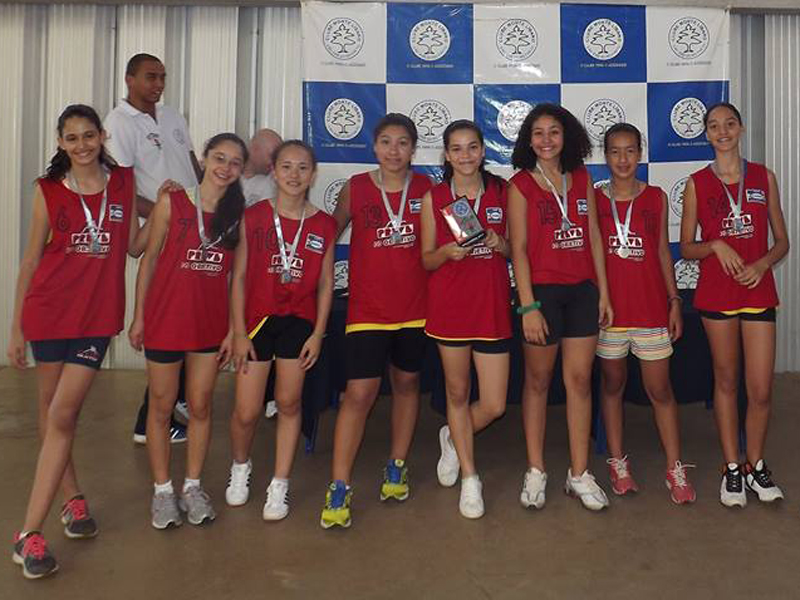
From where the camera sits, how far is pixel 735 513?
241cm

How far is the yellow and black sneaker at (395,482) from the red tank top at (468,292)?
1.79 ft

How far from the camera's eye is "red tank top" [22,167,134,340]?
2.02m

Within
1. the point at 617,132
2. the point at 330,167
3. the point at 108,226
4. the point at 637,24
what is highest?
the point at 637,24

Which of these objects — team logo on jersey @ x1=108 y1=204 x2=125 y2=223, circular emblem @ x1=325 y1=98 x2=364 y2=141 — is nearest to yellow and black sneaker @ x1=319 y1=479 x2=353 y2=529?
team logo on jersey @ x1=108 y1=204 x2=125 y2=223

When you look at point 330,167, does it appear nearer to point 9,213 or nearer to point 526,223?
point 526,223

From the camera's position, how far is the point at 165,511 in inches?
89.7

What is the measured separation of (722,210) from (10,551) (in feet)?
8.14

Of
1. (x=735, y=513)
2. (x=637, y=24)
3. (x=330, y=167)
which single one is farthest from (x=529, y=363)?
(x=637, y=24)

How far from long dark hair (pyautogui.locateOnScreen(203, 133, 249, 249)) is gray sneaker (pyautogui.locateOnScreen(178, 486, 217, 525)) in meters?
0.81

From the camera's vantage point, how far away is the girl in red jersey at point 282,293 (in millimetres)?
2309

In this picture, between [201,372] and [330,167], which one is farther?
[330,167]

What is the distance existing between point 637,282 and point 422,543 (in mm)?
1106

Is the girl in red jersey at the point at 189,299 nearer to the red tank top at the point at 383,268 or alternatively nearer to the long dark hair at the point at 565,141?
the red tank top at the point at 383,268

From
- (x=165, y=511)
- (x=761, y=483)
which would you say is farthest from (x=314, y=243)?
(x=761, y=483)
